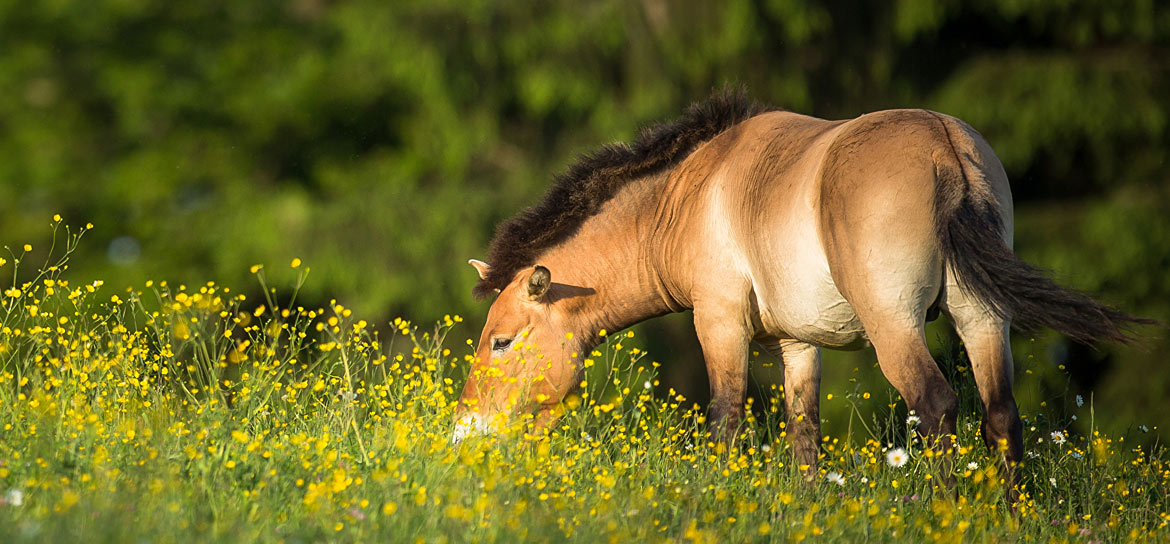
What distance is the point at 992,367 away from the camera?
4160 mm

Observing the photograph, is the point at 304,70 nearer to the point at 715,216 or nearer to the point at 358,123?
the point at 358,123

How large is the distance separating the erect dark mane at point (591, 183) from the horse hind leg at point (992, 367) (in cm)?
176

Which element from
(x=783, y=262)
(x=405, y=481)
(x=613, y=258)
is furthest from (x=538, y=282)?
(x=405, y=481)

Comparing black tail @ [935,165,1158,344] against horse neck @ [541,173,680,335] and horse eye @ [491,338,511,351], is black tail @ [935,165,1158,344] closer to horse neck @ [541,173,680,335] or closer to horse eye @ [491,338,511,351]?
horse neck @ [541,173,680,335]

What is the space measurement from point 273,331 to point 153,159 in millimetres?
12100

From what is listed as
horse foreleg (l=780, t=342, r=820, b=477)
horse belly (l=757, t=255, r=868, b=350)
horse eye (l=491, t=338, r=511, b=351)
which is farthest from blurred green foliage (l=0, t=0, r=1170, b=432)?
horse belly (l=757, t=255, r=868, b=350)

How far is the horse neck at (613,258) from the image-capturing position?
562cm

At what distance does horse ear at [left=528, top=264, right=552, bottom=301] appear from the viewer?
5.26 m

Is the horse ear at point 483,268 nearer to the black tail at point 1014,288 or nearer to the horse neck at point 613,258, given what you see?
the horse neck at point 613,258

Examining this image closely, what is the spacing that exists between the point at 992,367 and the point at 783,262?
903 mm

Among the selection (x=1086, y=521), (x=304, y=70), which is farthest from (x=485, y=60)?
(x=1086, y=521)

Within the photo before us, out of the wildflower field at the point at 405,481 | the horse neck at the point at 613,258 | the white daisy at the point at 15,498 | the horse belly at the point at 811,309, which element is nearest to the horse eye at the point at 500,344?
the horse neck at the point at 613,258

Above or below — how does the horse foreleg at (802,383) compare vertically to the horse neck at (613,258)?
below

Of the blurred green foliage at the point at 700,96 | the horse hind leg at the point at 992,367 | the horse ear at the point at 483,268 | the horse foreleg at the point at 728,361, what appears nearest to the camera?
the horse hind leg at the point at 992,367
